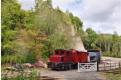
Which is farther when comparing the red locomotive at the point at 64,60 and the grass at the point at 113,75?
the red locomotive at the point at 64,60

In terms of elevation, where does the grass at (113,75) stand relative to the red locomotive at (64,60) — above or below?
below

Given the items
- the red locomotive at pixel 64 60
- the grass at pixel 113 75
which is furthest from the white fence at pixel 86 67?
the grass at pixel 113 75

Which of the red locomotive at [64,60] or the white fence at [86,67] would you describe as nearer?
the white fence at [86,67]

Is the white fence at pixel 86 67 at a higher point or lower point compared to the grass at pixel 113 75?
higher

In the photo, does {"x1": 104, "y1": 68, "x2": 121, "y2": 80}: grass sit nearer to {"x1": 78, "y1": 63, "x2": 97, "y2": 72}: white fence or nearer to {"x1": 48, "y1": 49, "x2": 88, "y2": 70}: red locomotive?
{"x1": 78, "y1": 63, "x2": 97, "y2": 72}: white fence

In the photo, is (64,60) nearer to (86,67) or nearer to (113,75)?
(86,67)

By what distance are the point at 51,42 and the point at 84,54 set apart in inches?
258

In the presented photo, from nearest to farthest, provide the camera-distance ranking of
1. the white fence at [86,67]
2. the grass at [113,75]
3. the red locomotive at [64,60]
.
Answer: the grass at [113,75] → the white fence at [86,67] → the red locomotive at [64,60]

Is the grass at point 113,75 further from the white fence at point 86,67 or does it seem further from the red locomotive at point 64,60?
the red locomotive at point 64,60

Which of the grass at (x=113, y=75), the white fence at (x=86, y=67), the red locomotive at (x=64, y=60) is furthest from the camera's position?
the red locomotive at (x=64, y=60)

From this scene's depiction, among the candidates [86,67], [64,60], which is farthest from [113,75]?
[64,60]

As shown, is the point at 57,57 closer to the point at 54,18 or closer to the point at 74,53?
the point at 74,53

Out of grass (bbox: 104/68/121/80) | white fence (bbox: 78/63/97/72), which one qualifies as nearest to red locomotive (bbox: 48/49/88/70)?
white fence (bbox: 78/63/97/72)

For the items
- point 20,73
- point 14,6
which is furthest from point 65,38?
point 20,73
